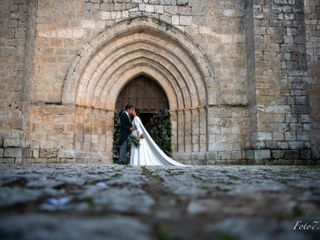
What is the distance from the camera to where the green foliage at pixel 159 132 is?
8008mm

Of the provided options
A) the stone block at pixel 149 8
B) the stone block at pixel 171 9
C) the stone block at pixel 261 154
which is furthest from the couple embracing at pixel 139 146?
the stone block at pixel 171 9

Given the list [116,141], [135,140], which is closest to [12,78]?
[116,141]

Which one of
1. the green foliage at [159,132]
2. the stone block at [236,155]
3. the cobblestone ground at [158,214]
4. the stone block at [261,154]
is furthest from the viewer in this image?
the green foliage at [159,132]

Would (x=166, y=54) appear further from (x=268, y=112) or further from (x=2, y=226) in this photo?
(x=2, y=226)

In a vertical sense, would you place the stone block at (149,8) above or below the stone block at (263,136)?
above

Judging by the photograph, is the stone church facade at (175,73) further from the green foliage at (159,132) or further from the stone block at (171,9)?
the green foliage at (159,132)

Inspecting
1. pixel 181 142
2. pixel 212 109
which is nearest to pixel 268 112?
pixel 212 109

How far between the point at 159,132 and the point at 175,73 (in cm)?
167

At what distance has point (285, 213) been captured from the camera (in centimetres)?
131

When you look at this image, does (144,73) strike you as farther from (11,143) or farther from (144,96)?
(11,143)

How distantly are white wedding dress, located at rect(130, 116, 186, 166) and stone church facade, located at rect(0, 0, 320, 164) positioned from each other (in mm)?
963

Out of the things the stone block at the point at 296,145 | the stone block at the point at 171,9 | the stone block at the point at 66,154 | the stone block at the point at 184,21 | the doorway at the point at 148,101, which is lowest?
the stone block at the point at 66,154

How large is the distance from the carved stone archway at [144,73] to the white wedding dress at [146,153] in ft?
3.28

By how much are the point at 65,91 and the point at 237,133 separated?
4.40 m
